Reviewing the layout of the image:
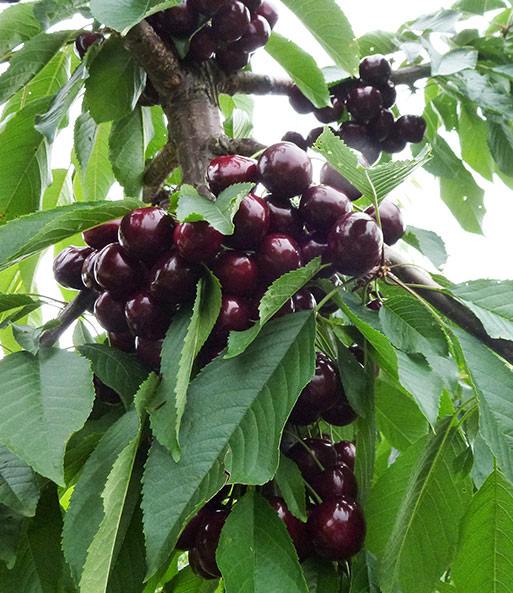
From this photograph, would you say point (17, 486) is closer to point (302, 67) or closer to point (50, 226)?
point (50, 226)

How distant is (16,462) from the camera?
565 millimetres

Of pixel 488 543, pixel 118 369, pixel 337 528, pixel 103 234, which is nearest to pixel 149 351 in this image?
pixel 118 369

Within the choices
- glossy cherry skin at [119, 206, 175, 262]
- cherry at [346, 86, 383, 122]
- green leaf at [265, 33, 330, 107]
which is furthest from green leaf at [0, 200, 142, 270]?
cherry at [346, 86, 383, 122]

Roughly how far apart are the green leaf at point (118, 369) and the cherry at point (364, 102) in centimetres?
65

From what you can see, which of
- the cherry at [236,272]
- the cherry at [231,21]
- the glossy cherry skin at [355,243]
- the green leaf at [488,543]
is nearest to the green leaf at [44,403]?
the cherry at [236,272]

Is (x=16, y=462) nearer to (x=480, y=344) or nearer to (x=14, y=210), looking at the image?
(x=480, y=344)

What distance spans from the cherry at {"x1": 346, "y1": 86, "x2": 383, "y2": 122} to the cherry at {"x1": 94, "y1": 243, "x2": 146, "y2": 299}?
24.4 inches

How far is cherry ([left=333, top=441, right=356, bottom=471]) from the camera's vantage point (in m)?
0.70

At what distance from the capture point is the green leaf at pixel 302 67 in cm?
97

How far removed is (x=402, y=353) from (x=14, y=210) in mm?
681

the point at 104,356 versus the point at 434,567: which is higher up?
the point at 104,356

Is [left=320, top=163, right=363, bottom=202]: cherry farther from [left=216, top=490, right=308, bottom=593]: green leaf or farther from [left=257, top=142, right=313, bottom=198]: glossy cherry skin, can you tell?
[left=216, top=490, right=308, bottom=593]: green leaf

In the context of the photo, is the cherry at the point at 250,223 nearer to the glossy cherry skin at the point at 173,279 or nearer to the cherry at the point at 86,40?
the glossy cherry skin at the point at 173,279

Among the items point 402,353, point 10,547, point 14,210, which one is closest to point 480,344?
point 402,353
